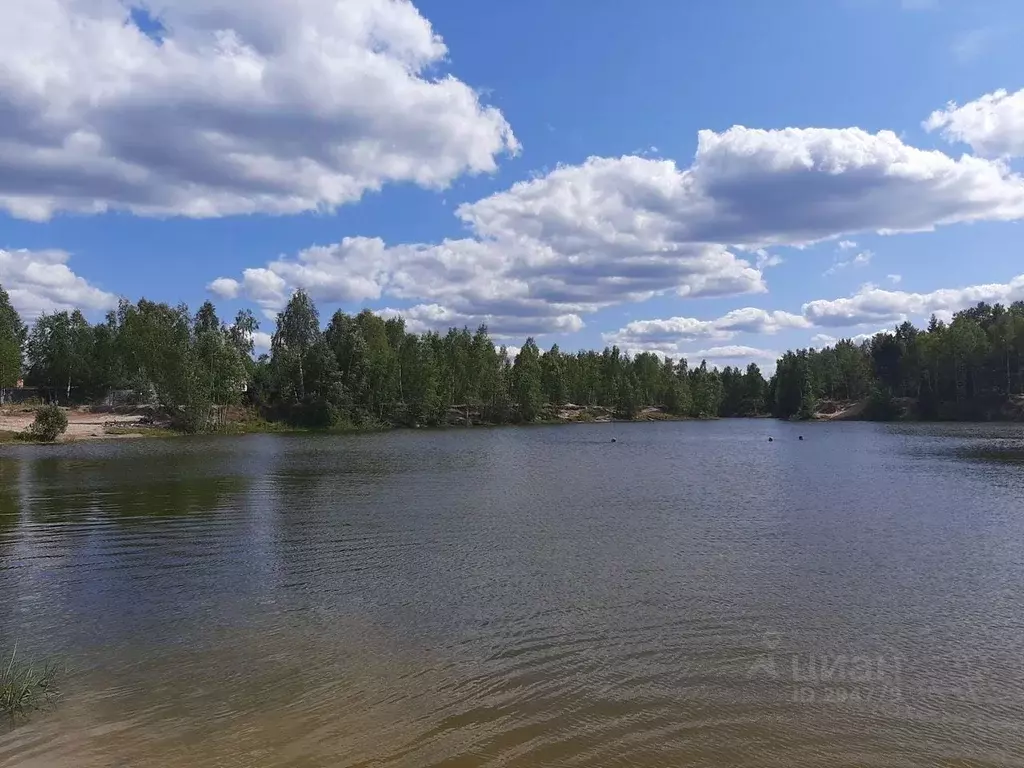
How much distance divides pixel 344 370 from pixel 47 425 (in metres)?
54.9

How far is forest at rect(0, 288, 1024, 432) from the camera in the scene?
344ft

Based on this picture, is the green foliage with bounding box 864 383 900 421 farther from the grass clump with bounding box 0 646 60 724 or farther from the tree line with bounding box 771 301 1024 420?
the grass clump with bounding box 0 646 60 724

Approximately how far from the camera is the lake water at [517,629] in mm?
10164

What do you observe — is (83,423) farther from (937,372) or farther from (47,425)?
(937,372)

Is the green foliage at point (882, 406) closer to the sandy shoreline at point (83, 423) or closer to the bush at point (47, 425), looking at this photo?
the sandy shoreline at point (83, 423)

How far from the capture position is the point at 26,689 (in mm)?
11078

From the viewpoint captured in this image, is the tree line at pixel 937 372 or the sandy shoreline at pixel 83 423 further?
the tree line at pixel 937 372

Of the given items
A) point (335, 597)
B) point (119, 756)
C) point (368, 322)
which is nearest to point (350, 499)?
point (335, 597)

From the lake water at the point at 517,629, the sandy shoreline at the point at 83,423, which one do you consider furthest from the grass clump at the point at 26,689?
the sandy shoreline at the point at 83,423

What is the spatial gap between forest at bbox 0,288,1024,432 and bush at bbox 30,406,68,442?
23430 millimetres

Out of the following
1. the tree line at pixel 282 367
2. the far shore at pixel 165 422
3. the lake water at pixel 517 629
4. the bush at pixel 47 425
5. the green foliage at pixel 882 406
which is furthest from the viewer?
the green foliage at pixel 882 406

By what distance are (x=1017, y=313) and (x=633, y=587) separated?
530ft

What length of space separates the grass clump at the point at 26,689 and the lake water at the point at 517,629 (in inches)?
12.4

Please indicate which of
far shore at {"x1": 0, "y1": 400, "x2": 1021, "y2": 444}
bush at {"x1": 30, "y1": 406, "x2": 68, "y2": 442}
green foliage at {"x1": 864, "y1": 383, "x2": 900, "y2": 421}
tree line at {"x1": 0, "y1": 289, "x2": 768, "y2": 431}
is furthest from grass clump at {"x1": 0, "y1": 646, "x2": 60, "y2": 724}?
green foliage at {"x1": 864, "y1": 383, "x2": 900, "y2": 421}
